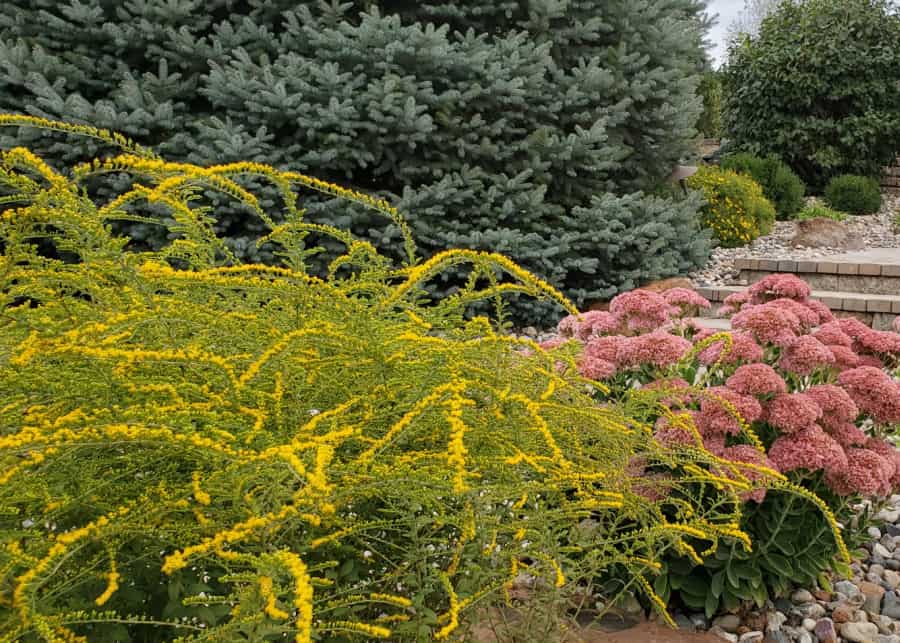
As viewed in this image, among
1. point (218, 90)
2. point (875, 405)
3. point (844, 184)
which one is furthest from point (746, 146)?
point (875, 405)

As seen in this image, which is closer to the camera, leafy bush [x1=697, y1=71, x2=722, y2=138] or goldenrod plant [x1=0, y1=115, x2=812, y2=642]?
goldenrod plant [x1=0, y1=115, x2=812, y2=642]

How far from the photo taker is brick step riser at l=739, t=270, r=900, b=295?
6.51 metres

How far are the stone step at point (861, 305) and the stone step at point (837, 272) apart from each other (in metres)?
0.42

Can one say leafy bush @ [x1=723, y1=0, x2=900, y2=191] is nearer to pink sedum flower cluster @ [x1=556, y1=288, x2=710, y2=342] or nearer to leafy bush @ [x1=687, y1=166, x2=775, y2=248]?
leafy bush @ [x1=687, y1=166, x2=775, y2=248]

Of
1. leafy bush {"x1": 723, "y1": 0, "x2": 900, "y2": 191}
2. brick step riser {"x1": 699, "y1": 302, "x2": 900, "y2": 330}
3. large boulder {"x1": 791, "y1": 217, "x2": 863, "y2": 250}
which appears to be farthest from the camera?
leafy bush {"x1": 723, "y1": 0, "x2": 900, "y2": 191}

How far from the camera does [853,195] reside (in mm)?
11016

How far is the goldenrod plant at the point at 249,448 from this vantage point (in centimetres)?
100

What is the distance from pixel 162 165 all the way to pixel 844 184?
464 inches

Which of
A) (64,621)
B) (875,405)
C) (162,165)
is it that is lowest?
(875,405)

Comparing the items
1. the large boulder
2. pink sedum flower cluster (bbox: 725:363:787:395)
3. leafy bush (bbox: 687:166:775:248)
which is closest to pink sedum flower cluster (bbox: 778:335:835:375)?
pink sedum flower cluster (bbox: 725:363:787:395)

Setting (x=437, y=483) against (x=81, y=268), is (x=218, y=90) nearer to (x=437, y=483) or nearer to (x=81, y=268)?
(x=81, y=268)

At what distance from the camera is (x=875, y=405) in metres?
2.21

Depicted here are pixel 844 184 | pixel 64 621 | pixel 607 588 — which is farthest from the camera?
pixel 844 184

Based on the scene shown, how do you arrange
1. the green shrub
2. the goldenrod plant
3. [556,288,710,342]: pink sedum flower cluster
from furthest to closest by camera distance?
the green shrub → [556,288,710,342]: pink sedum flower cluster → the goldenrod plant
